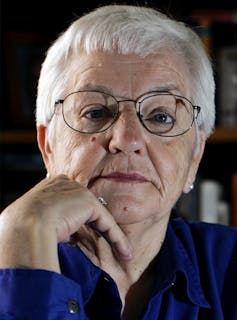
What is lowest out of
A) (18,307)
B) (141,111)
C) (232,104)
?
(232,104)

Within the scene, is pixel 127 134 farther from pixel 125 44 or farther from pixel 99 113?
pixel 125 44

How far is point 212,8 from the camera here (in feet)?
7.29

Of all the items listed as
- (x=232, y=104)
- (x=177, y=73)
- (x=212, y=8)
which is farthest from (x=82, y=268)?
(x=212, y=8)

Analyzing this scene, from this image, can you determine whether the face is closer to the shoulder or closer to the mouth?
the mouth

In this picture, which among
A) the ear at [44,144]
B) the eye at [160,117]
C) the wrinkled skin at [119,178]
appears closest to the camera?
the wrinkled skin at [119,178]

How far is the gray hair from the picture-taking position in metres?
1.25

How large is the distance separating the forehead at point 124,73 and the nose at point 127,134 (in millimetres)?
42

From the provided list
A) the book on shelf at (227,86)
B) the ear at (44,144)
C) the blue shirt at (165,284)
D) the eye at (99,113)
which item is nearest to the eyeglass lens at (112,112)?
the eye at (99,113)

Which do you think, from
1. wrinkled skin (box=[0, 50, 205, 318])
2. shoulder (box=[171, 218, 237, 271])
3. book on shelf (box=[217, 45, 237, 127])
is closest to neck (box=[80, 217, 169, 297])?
wrinkled skin (box=[0, 50, 205, 318])

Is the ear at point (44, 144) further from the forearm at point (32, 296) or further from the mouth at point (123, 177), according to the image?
the forearm at point (32, 296)

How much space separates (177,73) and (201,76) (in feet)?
0.25

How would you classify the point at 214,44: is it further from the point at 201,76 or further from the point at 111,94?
the point at 111,94

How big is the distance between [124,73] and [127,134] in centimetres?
12

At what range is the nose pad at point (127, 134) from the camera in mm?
1169
